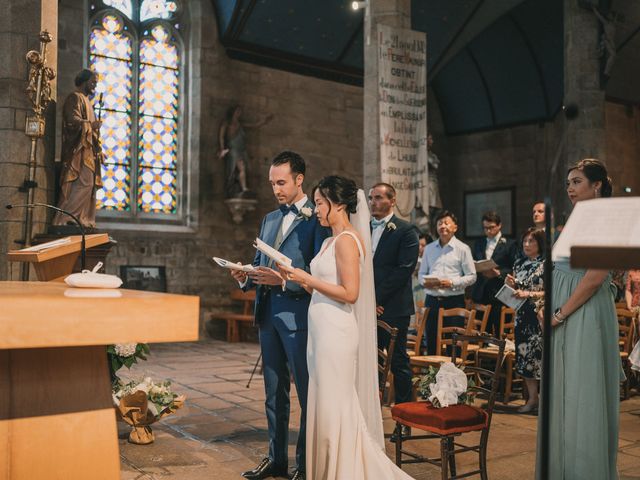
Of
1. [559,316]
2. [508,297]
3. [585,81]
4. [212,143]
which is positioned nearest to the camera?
[559,316]

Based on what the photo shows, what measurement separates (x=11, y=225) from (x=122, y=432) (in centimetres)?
283

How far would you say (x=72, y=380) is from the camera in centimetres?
217

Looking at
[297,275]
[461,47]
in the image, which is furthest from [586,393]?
[461,47]

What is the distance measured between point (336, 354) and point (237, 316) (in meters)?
7.73

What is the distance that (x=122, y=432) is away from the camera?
470cm

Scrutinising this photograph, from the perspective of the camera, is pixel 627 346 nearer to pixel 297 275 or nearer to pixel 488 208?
pixel 297 275

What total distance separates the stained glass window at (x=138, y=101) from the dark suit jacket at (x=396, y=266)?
7077 millimetres

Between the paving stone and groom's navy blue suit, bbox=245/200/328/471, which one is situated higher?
groom's navy blue suit, bbox=245/200/328/471

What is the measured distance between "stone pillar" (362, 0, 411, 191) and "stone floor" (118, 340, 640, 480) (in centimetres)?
283

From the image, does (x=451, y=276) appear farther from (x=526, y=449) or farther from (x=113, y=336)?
(x=113, y=336)

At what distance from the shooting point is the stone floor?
3906 millimetres

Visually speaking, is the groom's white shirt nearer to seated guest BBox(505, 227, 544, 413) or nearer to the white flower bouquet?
the white flower bouquet

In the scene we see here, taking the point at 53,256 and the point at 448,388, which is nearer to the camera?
the point at 448,388

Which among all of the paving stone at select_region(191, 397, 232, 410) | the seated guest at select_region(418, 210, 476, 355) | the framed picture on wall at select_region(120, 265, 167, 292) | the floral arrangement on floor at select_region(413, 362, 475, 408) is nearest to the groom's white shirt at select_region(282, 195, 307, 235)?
the floral arrangement on floor at select_region(413, 362, 475, 408)
